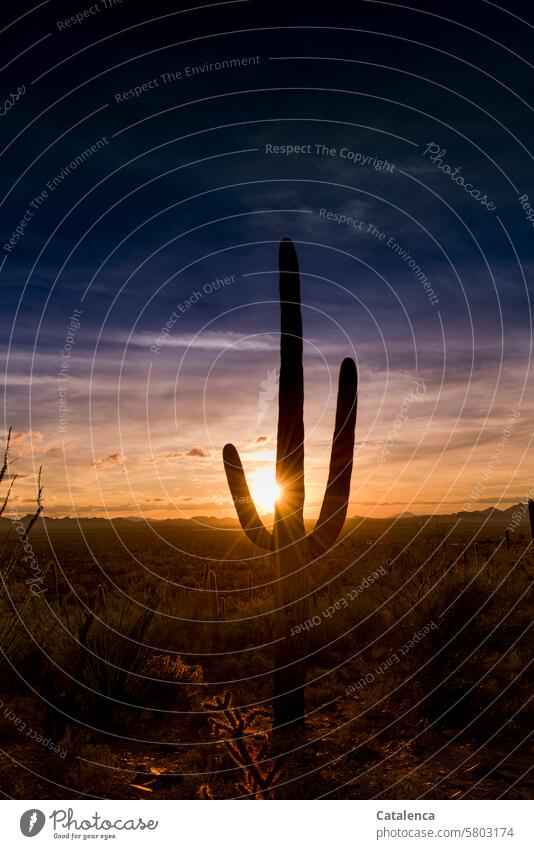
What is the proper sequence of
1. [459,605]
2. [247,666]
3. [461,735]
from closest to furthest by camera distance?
1. [461,735]
2. [459,605]
3. [247,666]

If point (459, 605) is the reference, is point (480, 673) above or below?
below

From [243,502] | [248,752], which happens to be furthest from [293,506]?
[248,752]

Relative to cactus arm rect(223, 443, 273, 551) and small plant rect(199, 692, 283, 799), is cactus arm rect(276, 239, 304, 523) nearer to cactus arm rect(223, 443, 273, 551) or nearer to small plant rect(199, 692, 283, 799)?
cactus arm rect(223, 443, 273, 551)
